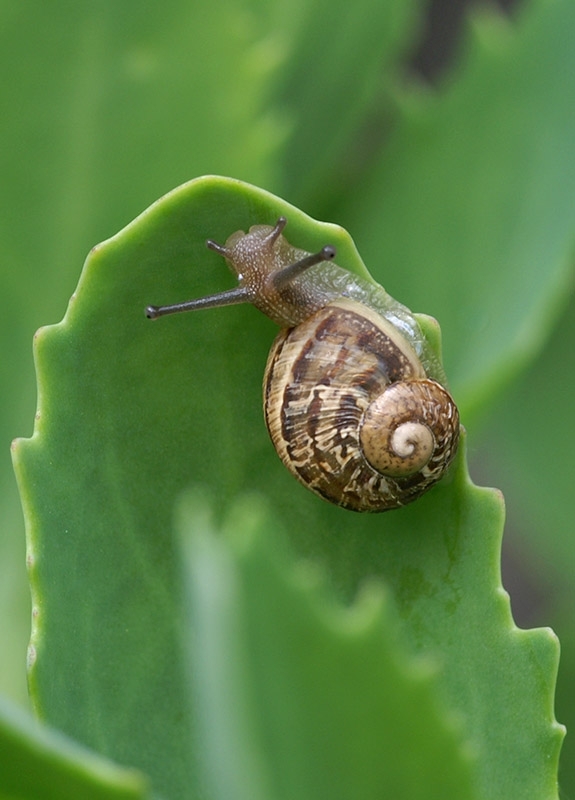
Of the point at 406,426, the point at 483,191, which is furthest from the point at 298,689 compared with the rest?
the point at 483,191

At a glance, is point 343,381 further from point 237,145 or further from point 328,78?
point 328,78

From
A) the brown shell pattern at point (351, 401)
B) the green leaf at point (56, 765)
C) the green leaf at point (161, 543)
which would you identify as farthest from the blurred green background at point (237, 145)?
the green leaf at point (56, 765)

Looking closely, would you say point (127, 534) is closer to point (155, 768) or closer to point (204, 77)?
point (155, 768)

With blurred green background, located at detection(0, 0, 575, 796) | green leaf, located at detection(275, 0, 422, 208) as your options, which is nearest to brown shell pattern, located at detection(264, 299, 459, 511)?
blurred green background, located at detection(0, 0, 575, 796)

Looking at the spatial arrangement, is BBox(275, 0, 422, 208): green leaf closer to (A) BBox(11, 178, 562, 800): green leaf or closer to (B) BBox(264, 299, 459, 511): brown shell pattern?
(B) BBox(264, 299, 459, 511): brown shell pattern

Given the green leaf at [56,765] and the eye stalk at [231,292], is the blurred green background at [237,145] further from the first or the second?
the green leaf at [56,765]

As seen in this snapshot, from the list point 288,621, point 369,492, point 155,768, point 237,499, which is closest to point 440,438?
point 369,492
